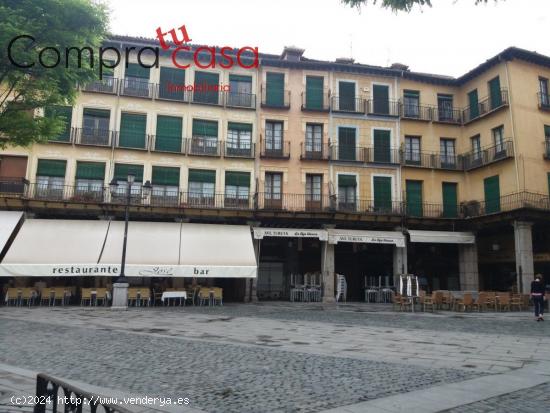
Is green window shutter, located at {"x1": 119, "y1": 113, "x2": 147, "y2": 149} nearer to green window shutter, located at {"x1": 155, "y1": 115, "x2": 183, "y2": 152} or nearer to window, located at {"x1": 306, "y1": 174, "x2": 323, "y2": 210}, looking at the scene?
green window shutter, located at {"x1": 155, "y1": 115, "x2": 183, "y2": 152}

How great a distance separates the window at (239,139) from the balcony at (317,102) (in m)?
3.61

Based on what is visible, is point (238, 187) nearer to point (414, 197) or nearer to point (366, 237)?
point (366, 237)

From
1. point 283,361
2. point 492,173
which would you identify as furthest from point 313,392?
point 492,173

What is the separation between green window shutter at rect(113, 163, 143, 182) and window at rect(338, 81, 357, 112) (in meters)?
12.0

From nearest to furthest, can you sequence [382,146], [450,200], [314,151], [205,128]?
[205,128], [314,151], [382,146], [450,200]

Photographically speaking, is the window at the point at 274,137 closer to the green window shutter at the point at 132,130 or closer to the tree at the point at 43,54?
the green window shutter at the point at 132,130

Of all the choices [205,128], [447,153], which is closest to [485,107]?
[447,153]

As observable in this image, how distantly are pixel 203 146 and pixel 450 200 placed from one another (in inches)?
587

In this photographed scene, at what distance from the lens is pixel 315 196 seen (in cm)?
2398

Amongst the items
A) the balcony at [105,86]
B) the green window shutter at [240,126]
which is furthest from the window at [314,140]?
the balcony at [105,86]

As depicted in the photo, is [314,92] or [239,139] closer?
[239,139]

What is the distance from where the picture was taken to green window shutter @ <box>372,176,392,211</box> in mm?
24525

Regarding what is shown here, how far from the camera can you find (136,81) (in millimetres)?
23125

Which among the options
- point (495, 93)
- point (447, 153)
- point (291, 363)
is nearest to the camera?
point (291, 363)
